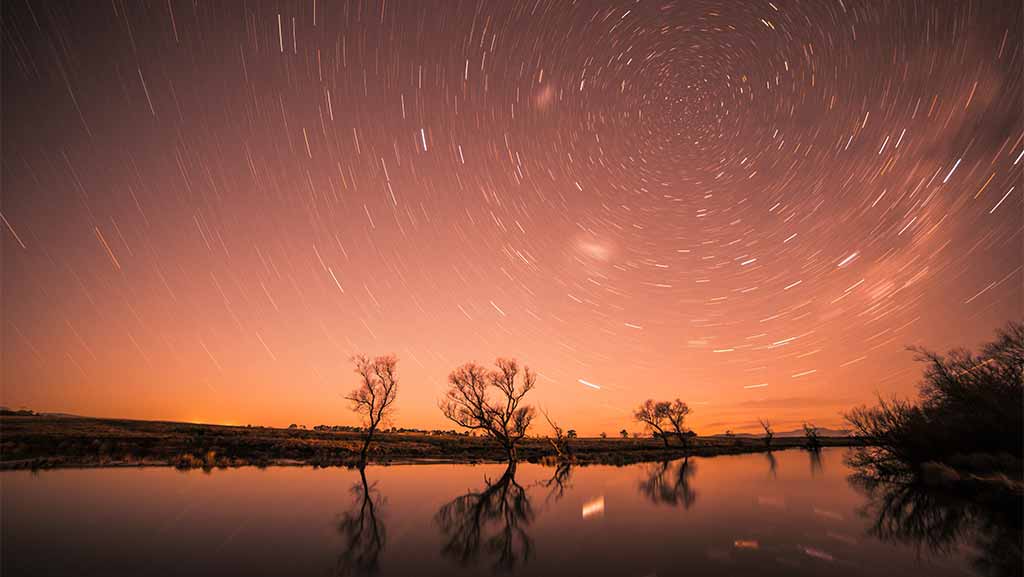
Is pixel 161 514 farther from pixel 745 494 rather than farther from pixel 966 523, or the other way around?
pixel 966 523

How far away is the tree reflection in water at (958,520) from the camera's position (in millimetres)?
9000

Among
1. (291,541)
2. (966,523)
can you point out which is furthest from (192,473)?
(966,523)

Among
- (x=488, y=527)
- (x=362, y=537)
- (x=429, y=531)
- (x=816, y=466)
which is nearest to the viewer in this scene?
(x=362, y=537)

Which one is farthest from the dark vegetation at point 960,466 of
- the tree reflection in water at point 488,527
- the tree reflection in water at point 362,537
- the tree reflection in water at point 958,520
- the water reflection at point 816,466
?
the tree reflection in water at point 362,537

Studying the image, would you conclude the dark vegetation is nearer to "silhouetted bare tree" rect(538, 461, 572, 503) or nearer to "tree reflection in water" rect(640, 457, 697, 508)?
"tree reflection in water" rect(640, 457, 697, 508)

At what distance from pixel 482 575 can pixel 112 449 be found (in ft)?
131

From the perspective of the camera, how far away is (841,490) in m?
20.1

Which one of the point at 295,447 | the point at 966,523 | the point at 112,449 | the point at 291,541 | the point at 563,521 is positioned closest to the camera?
the point at 291,541

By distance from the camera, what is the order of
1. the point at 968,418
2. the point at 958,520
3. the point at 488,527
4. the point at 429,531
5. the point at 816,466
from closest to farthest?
the point at 429,531 → the point at 488,527 → the point at 958,520 → the point at 968,418 → the point at 816,466

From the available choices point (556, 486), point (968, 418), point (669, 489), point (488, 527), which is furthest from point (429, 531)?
point (968, 418)

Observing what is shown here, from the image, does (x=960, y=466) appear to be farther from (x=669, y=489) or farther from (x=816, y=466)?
(x=816, y=466)

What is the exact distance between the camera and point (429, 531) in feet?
36.9

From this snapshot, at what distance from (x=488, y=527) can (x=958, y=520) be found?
14.2 m

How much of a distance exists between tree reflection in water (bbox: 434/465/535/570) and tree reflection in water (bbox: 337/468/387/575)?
163 cm
